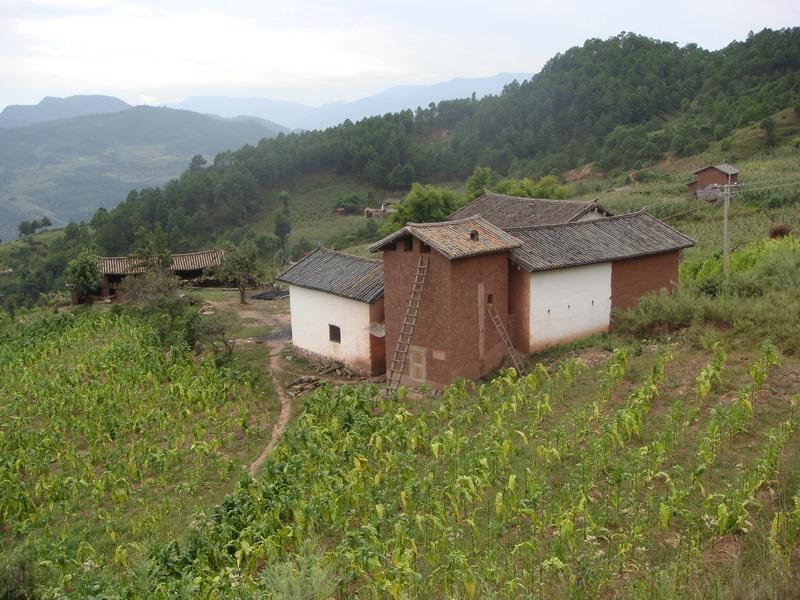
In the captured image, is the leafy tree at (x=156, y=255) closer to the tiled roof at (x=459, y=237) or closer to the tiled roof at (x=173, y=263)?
the tiled roof at (x=173, y=263)

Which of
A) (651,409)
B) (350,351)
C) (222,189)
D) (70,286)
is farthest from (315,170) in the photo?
(651,409)

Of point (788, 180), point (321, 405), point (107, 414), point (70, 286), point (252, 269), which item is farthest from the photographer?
point (788, 180)

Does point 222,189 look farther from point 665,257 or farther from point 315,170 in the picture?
point 665,257

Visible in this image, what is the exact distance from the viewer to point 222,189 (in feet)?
→ 218

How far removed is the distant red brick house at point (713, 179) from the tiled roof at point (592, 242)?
2048 centimetres

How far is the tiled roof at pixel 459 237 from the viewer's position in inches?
629

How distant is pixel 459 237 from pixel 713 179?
29.4 meters

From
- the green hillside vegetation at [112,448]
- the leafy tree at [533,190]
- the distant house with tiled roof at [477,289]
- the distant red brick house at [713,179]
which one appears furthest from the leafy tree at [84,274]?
the distant red brick house at [713,179]

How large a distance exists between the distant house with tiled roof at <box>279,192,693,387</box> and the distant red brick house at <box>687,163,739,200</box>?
21.1 metres

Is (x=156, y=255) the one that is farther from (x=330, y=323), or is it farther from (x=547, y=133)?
(x=547, y=133)

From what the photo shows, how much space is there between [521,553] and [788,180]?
3701 cm

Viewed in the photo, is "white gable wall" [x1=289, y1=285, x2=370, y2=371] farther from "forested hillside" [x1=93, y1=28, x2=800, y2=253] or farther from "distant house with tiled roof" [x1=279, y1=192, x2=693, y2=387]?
"forested hillside" [x1=93, y1=28, x2=800, y2=253]

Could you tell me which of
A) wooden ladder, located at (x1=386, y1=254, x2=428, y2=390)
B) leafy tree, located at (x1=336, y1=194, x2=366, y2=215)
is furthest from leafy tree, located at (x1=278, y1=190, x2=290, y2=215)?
wooden ladder, located at (x1=386, y1=254, x2=428, y2=390)

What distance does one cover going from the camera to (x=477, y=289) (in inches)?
653
